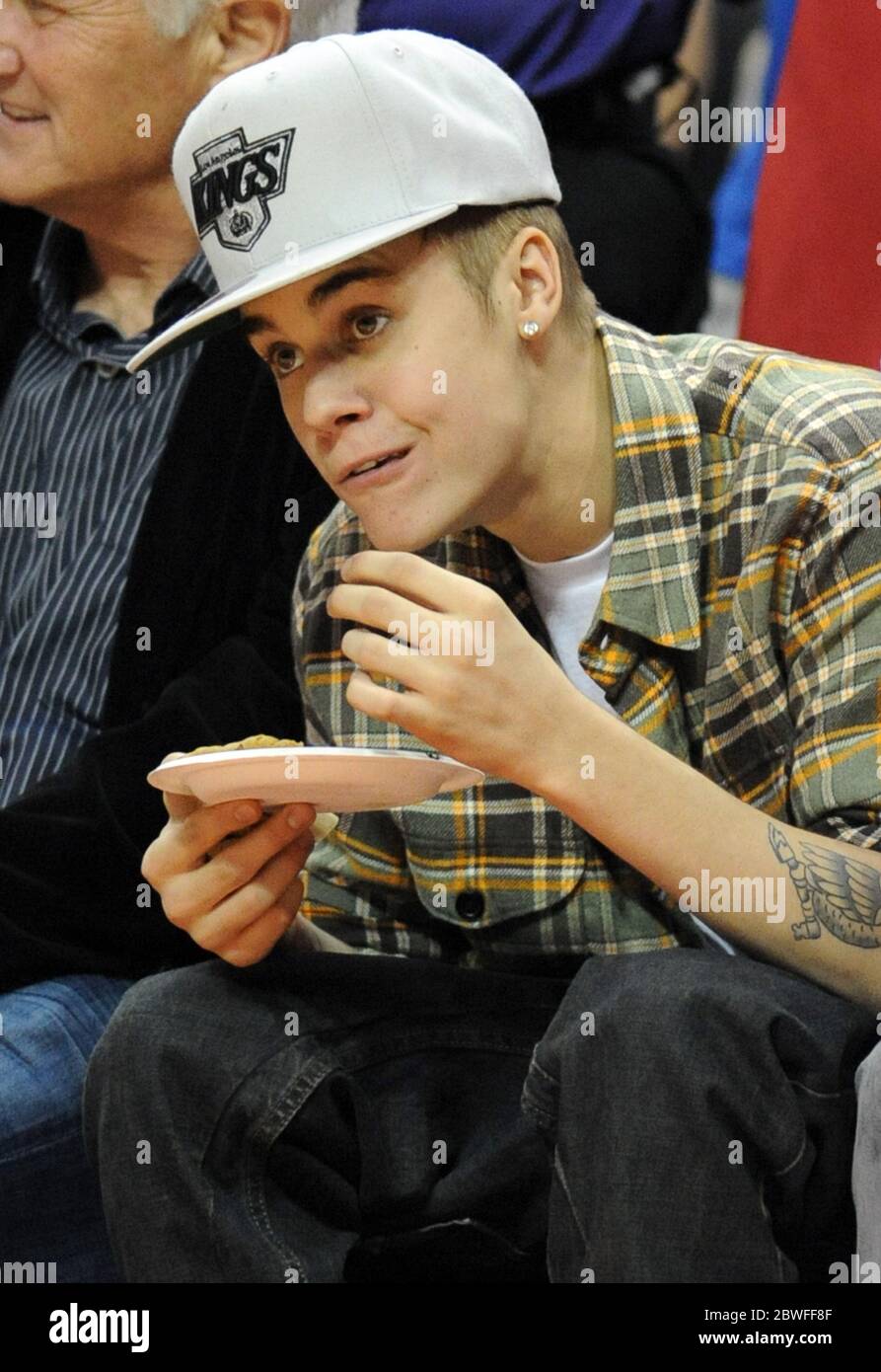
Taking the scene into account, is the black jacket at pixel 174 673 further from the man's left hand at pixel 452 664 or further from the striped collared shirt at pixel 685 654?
the man's left hand at pixel 452 664

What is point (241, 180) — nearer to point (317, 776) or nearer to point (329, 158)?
point (329, 158)

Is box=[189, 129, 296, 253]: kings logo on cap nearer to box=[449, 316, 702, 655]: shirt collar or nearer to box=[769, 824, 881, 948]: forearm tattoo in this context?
box=[449, 316, 702, 655]: shirt collar

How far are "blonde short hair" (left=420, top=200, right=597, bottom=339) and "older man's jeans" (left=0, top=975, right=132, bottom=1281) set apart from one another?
0.77 metres

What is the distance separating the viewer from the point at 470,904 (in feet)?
5.66

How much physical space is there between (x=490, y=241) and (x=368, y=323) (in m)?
0.13

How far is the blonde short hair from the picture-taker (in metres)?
1.63

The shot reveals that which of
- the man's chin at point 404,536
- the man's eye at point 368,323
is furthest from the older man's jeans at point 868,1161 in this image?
the man's eye at point 368,323

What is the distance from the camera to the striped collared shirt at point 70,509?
2084 millimetres

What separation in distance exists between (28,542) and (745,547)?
0.88 m

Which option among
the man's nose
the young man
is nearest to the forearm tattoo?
the young man

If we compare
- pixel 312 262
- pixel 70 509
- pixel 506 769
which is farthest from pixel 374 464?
pixel 70 509

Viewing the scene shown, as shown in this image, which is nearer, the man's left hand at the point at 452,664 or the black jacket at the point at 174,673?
the man's left hand at the point at 452,664

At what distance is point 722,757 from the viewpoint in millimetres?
1639

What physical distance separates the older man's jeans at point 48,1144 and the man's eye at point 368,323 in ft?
2.31
